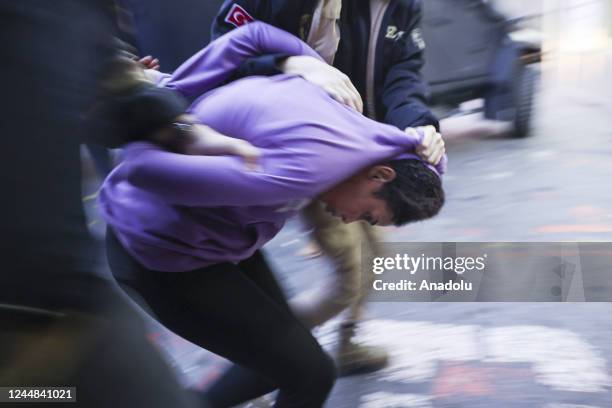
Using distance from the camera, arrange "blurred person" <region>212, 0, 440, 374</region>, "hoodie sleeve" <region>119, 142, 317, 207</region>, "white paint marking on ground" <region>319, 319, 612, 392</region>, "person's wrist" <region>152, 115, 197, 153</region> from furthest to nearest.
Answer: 1. "white paint marking on ground" <region>319, 319, 612, 392</region>
2. "blurred person" <region>212, 0, 440, 374</region>
3. "hoodie sleeve" <region>119, 142, 317, 207</region>
4. "person's wrist" <region>152, 115, 197, 153</region>

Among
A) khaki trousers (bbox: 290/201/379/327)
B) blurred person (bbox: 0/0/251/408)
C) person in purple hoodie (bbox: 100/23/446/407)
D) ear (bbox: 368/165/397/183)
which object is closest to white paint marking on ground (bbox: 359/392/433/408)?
khaki trousers (bbox: 290/201/379/327)

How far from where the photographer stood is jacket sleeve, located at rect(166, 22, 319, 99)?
70.6 inches

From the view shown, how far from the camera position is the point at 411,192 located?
1761 millimetres

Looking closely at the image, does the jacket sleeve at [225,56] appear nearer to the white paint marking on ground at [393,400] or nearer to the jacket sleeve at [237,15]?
the jacket sleeve at [237,15]

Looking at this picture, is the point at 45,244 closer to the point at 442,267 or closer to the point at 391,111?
the point at 391,111

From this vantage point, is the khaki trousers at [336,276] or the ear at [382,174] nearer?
the ear at [382,174]

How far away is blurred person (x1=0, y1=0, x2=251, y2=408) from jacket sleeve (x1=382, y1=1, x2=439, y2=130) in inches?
38.6

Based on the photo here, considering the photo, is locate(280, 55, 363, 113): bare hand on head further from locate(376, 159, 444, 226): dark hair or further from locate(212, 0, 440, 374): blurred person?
locate(376, 159, 444, 226): dark hair

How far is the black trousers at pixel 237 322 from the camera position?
1.69 meters

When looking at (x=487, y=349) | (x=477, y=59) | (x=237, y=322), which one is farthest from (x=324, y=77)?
(x=477, y=59)

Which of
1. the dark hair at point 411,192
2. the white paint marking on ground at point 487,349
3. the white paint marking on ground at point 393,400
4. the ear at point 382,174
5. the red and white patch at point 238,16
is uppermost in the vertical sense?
the red and white patch at point 238,16

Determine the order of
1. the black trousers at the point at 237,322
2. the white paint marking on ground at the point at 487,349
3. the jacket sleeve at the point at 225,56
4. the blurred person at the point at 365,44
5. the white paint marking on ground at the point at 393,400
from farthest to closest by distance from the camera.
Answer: the white paint marking on ground at the point at 487,349, the white paint marking on ground at the point at 393,400, the blurred person at the point at 365,44, the jacket sleeve at the point at 225,56, the black trousers at the point at 237,322

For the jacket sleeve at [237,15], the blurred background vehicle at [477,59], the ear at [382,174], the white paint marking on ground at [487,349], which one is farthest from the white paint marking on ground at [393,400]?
the blurred background vehicle at [477,59]

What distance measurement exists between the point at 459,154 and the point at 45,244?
3621 mm
